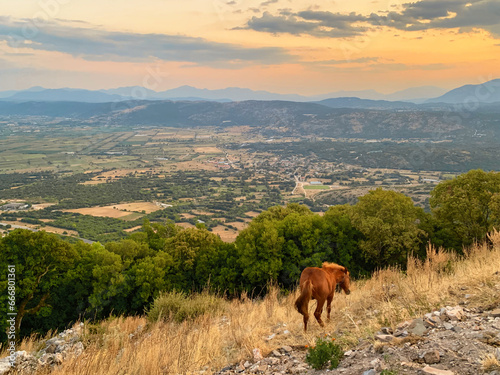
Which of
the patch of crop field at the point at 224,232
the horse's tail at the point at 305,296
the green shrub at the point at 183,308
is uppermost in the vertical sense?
the horse's tail at the point at 305,296

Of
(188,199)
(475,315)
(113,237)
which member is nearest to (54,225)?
(113,237)

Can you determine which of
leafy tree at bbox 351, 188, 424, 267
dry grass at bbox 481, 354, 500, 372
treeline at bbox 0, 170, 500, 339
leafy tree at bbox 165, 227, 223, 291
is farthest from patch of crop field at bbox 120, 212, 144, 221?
dry grass at bbox 481, 354, 500, 372

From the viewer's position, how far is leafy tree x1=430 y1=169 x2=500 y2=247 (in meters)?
22.8

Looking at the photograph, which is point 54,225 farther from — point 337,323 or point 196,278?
point 337,323

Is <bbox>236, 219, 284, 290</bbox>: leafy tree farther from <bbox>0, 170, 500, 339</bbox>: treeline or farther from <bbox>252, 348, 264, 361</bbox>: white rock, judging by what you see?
<bbox>252, 348, 264, 361</bbox>: white rock

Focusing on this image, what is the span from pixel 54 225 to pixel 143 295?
206 ft

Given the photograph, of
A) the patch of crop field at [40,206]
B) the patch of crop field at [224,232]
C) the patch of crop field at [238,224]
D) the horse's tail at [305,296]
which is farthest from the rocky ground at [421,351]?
the patch of crop field at [40,206]

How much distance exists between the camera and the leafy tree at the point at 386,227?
23.2 metres

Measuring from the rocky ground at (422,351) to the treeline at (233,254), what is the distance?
14700 millimetres

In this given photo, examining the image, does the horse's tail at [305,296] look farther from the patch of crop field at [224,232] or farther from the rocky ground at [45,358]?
the patch of crop field at [224,232]

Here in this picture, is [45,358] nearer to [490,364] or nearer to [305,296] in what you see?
[305,296]

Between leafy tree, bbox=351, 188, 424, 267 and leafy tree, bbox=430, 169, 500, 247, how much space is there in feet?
7.05

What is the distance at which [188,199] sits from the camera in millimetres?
102375

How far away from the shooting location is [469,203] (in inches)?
899
